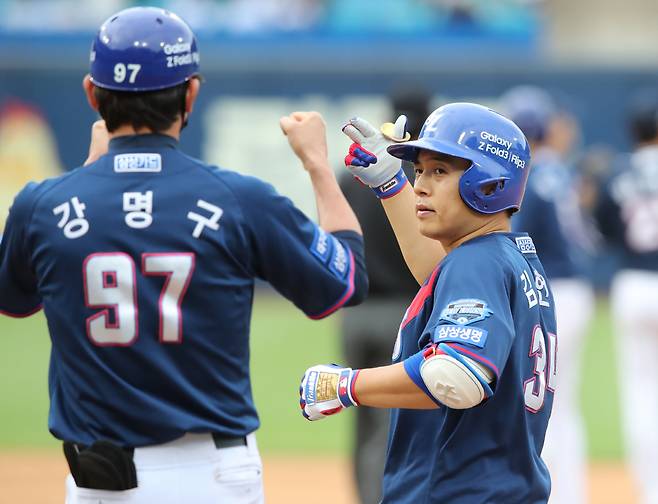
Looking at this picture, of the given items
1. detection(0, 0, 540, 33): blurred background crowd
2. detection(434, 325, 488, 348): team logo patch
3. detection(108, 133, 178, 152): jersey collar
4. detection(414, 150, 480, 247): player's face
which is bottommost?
detection(434, 325, 488, 348): team logo patch

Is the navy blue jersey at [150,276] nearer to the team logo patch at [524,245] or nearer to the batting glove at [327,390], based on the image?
the batting glove at [327,390]

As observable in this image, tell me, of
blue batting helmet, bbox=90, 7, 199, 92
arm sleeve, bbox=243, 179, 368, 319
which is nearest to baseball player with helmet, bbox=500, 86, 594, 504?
arm sleeve, bbox=243, 179, 368, 319

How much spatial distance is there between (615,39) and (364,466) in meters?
21.0

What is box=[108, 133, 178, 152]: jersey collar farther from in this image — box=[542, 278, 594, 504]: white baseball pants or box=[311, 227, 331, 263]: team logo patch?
box=[542, 278, 594, 504]: white baseball pants

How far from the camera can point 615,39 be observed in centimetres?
2609

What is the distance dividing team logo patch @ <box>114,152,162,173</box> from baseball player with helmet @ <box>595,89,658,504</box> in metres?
5.10

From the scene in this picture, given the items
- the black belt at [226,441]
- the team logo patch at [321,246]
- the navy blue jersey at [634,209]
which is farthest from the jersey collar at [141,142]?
the navy blue jersey at [634,209]

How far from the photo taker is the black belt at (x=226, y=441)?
3.47m

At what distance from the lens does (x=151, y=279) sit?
3.42 m

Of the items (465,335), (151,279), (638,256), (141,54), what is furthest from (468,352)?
(638,256)

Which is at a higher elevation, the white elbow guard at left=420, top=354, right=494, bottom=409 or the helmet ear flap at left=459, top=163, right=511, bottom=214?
the helmet ear flap at left=459, top=163, right=511, bottom=214

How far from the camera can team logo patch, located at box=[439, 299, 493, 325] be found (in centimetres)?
306

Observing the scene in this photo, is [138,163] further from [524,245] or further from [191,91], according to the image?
[524,245]

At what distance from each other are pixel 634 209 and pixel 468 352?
5.38 metres
